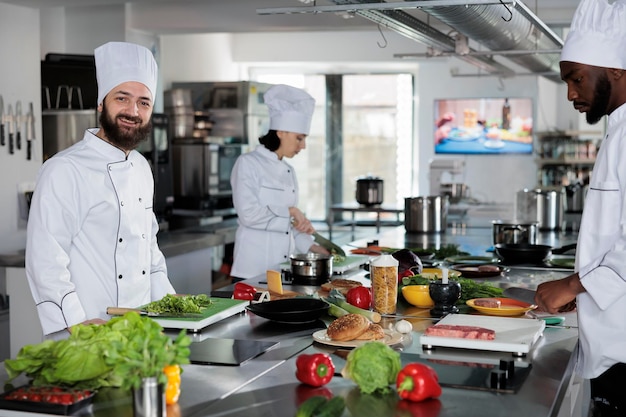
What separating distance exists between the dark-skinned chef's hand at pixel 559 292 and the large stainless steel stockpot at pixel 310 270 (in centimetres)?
138

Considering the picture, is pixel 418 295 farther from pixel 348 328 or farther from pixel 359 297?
pixel 348 328

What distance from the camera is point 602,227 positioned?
267 centimetres

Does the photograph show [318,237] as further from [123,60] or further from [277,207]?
[123,60]

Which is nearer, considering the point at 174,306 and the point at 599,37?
the point at 599,37

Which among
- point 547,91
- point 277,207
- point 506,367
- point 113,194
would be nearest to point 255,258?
point 277,207

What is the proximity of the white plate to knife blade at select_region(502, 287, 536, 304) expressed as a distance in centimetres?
81

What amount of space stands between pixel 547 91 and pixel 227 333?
9.99m

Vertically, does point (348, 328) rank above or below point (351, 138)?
below

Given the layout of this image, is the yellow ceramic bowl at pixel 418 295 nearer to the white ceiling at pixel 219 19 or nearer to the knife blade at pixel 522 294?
the knife blade at pixel 522 294

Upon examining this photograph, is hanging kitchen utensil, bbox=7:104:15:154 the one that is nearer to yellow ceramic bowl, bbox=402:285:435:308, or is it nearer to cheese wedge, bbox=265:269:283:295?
cheese wedge, bbox=265:269:283:295

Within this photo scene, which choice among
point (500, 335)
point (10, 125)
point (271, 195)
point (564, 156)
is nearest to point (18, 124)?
point (10, 125)

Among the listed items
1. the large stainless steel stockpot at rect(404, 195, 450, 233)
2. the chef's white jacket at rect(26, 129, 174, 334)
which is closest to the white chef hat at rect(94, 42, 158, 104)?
the chef's white jacket at rect(26, 129, 174, 334)

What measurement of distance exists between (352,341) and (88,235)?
104 centimetres

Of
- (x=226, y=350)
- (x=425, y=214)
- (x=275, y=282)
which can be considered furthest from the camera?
(x=425, y=214)
